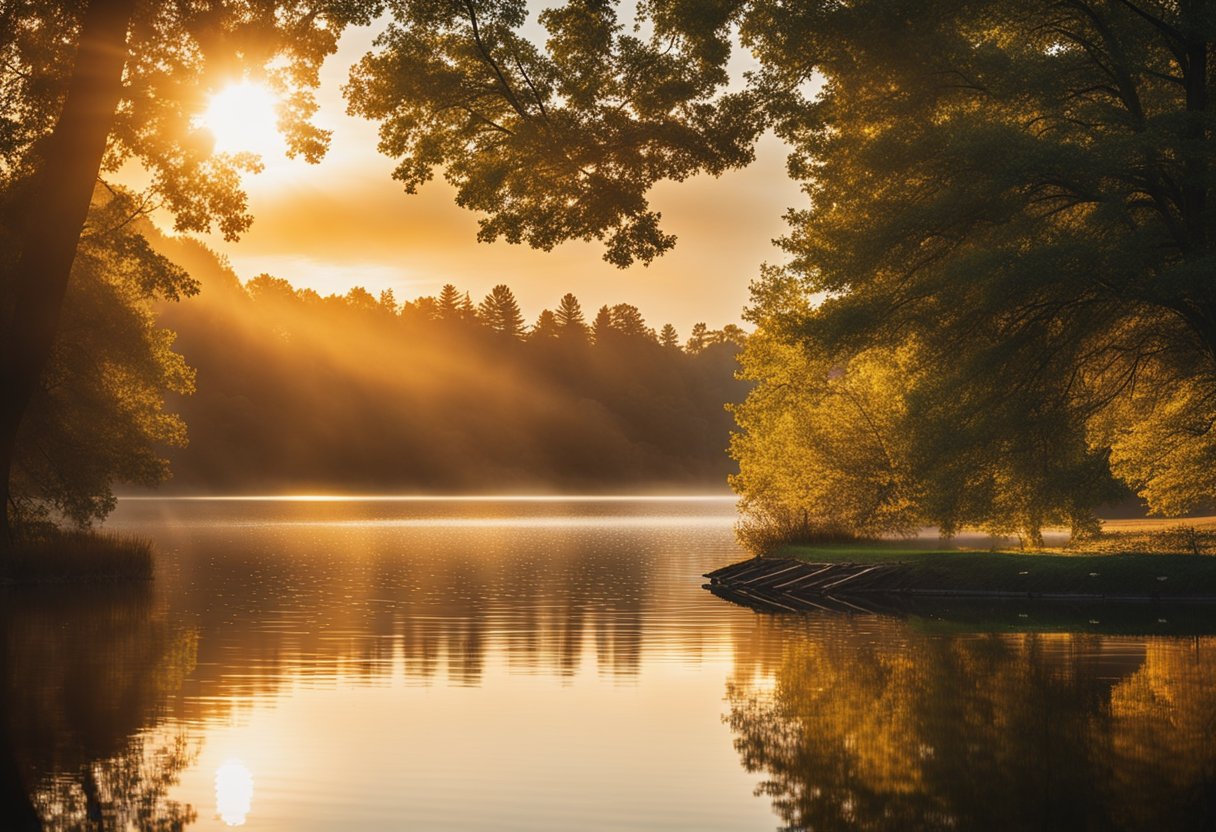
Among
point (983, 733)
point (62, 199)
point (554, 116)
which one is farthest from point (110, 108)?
point (983, 733)

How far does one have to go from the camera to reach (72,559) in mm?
39750

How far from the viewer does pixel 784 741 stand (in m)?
15.1

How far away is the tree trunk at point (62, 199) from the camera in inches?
1179

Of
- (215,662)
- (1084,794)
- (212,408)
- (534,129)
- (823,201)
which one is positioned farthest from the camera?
(212,408)

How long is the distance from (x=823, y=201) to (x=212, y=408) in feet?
566

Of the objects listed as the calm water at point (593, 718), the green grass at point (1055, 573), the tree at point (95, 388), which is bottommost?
the calm water at point (593, 718)

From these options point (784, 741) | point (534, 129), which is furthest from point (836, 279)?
point (784, 741)

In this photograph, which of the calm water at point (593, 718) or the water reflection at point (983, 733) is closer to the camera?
the water reflection at point (983, 733)

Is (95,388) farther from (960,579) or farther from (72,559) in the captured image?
(960,579)

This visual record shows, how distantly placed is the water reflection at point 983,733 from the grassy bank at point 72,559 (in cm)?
2346

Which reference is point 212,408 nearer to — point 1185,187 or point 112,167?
point 112,167

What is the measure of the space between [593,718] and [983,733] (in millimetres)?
4699

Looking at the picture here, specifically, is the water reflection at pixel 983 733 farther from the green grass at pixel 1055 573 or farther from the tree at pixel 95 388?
the tree at pixel 95 388

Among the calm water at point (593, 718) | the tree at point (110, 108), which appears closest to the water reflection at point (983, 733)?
the calm water at point (593, 718)
